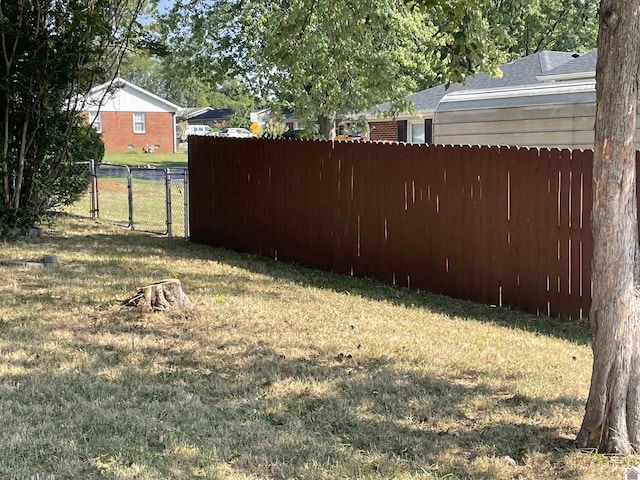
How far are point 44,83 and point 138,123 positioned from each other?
38.1 meters

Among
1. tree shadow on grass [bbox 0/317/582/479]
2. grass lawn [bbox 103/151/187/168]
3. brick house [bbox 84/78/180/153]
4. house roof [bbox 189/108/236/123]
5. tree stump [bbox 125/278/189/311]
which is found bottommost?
tree shadow on grass [bbox 0/317/582/479]

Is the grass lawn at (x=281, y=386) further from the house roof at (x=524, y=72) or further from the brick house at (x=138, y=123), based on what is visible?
the brick house at (x=138, y=123)

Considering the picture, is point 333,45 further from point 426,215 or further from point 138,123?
point 138,123

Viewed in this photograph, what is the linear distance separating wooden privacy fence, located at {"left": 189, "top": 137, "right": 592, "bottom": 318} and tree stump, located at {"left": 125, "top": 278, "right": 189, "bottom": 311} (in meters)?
3.24

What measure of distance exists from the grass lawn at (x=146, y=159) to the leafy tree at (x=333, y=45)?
1150 cm

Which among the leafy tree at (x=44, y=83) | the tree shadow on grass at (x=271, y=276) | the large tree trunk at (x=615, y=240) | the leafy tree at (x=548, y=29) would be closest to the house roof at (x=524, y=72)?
the tree shadow on grass at (x=271, y=276)

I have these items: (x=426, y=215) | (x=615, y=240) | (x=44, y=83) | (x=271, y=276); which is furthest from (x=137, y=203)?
(x=615, y=240)

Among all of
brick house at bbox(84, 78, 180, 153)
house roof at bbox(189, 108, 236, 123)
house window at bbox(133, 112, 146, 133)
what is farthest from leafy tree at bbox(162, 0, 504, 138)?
house roof at bbox(189, 108, 236, 123)

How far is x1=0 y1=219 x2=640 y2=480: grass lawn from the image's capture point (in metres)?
3.72

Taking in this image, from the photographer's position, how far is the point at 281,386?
4.95 metres

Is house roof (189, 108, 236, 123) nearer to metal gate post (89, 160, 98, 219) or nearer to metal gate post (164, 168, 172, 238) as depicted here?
metal gate post (89, 160, 98, 219)

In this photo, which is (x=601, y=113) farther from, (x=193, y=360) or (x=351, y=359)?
(x=193, y=360)

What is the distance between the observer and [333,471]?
3.60 m

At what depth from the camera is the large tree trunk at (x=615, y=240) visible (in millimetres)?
3578
